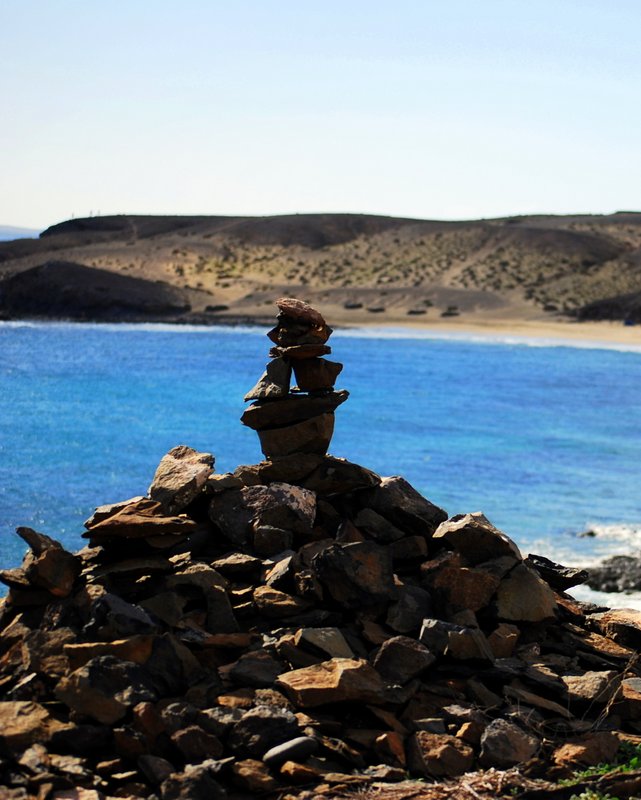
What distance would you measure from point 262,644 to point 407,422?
30.8 metres

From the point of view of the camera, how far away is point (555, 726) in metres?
8.60

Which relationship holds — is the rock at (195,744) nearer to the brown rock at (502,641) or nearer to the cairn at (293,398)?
the brown rock at (502,641)

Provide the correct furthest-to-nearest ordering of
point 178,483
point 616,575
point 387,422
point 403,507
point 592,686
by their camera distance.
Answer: point 387,422 → point 616,575 → point 403,507 → point 178,483 → point 592,686

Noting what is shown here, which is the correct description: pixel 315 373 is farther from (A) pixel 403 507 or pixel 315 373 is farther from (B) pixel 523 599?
(B) pixel 523 599

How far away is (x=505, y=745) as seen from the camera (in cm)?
805

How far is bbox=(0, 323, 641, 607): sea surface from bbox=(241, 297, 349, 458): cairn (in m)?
8.19

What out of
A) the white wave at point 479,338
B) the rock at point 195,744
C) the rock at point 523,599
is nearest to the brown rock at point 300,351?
the rock at point 523,599

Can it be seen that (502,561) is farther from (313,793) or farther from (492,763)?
(313,793)

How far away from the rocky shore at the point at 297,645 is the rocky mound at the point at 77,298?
66.8 meters

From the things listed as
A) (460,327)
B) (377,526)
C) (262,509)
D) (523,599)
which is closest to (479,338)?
(460,327)

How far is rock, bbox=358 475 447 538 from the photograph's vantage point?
10664 millimetres

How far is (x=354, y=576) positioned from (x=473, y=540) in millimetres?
1467

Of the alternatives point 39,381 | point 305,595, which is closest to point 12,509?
point 305,595

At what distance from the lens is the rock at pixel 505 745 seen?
7.99 metres
